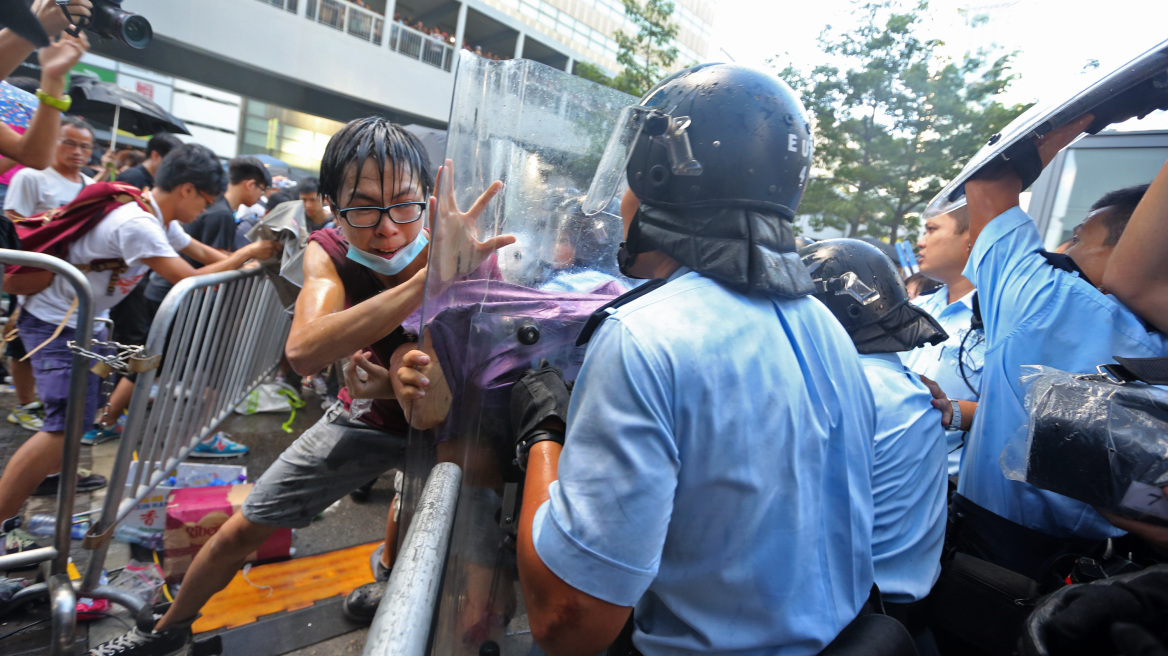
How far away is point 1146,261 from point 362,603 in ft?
10.2

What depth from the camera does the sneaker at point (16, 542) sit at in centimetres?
269

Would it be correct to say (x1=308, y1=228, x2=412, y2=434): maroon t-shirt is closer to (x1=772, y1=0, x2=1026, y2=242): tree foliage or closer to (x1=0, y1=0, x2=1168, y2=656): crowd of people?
(x1=0, y1=0, x2=1168, y2=656): crowd of people

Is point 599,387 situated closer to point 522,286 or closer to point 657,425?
point 657,425

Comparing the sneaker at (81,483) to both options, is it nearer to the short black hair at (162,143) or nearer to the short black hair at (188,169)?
the short black hair at (188,169)

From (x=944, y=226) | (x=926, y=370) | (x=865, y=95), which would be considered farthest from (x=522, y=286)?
(x=865, y=95)

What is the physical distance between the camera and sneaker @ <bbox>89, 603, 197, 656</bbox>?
225 cm

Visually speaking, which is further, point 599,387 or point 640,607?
point 640,607

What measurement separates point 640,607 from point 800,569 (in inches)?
12.9

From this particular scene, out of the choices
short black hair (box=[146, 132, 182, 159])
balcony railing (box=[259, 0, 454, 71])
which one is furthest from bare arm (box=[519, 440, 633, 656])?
balcony railing (box=[259, 0, 454, 71])

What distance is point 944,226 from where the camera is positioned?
2.91m

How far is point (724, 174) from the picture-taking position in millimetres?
1114

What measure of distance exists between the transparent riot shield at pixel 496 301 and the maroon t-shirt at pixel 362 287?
74cm

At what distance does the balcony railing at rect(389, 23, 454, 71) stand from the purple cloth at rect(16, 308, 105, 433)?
1897 centimetres

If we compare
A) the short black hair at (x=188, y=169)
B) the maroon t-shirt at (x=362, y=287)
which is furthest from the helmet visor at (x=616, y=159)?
the short black hair at (x=188, y=169)
